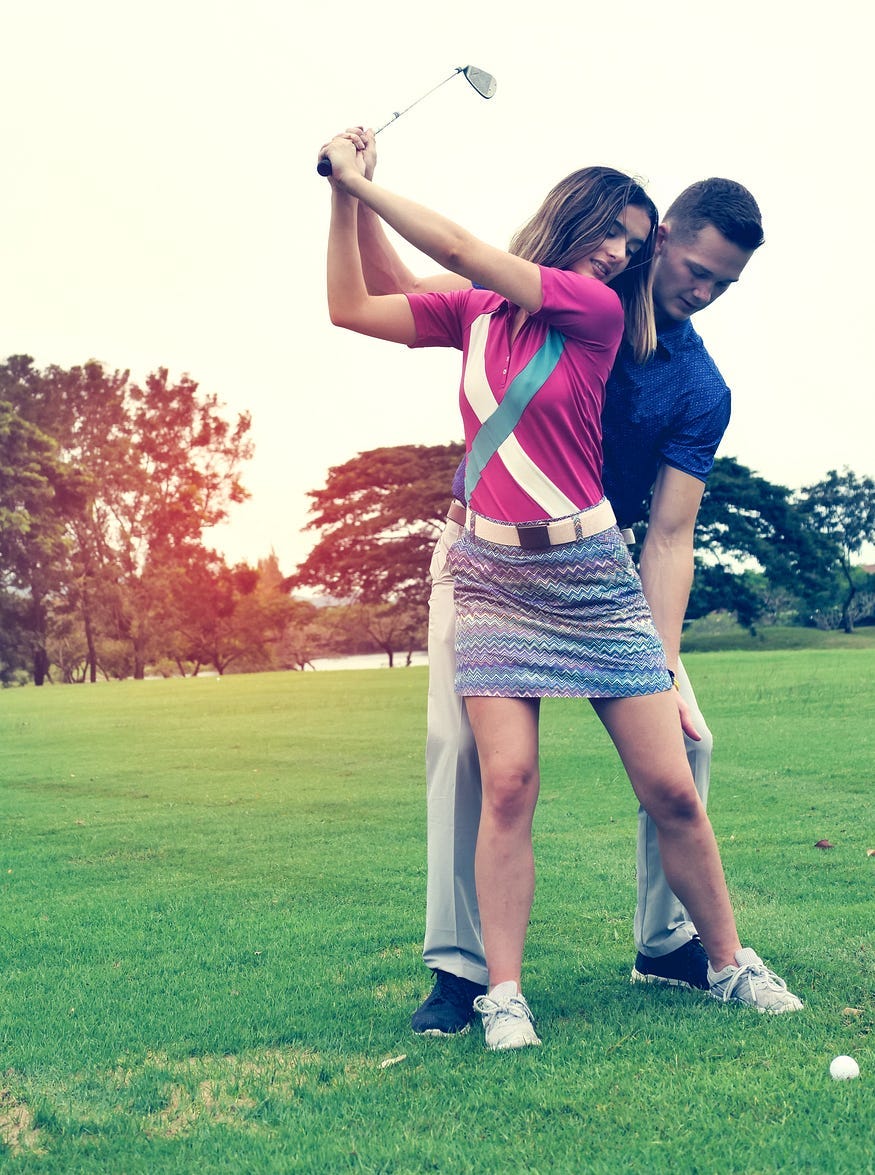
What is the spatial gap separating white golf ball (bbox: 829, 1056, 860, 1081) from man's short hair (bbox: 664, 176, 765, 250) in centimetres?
204

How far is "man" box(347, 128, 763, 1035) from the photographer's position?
335 cm

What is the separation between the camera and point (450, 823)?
3428 mm

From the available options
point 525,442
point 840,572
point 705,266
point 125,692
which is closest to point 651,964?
point 525,442

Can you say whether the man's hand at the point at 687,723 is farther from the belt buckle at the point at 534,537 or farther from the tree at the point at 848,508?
the tree at the point at 848,508

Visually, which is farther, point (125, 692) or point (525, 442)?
point (125, 692)

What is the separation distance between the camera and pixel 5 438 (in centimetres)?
3781

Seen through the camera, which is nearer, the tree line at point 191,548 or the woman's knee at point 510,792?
the woman's knee at point 510,792

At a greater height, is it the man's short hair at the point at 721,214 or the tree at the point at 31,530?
the tree at the point at 31,530

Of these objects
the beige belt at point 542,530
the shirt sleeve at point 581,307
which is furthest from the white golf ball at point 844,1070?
the shirt sleeve at point 581,307

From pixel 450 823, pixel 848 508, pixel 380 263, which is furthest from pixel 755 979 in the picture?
pixel 848 508

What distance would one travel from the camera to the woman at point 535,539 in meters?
3.09

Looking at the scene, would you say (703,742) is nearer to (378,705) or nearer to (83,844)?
(83,844)

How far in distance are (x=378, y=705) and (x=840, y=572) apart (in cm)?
3180

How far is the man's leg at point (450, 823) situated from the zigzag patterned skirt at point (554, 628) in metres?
0.19
